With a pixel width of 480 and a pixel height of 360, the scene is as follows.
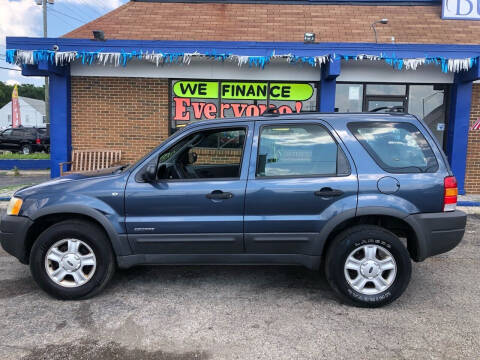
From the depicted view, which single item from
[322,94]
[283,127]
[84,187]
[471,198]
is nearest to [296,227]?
[283,127]

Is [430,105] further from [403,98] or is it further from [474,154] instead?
[474,154]

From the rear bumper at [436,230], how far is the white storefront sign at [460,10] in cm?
923

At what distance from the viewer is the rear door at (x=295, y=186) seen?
3451mm

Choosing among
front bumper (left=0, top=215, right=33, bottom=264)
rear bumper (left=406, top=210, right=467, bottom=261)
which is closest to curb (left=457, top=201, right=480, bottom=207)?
rear bumper (left=406, top=210, right=467, bottom=261)

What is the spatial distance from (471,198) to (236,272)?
701 cm

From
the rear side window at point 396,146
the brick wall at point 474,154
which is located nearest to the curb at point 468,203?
the brick wall at point 474,154

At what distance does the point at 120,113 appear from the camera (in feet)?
31.3

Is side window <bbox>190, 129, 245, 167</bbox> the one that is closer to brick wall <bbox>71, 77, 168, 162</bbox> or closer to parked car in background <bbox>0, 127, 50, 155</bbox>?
brick wall <bbox>71, 77, 168, 162</bbox>

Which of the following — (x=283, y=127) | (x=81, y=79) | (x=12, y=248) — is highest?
(x=81, y=79)

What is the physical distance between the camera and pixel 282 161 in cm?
356

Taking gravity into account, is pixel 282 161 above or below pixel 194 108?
below

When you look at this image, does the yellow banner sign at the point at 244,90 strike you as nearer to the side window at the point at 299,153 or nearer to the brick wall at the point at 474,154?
the brick wall at the point at 474,154

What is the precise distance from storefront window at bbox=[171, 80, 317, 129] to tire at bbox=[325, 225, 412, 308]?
6.39 metres

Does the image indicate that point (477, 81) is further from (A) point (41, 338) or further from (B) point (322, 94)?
(A) point (41, 338)
